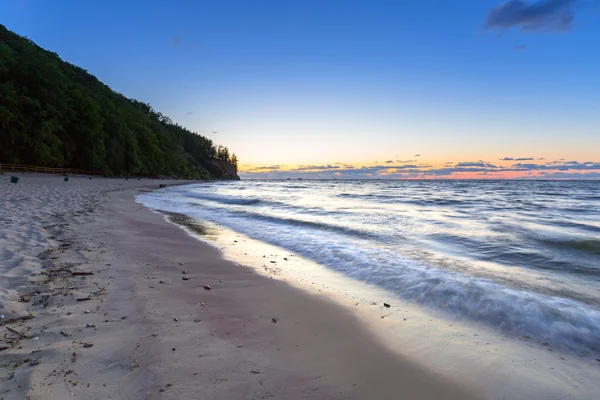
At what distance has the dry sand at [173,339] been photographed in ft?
7.05

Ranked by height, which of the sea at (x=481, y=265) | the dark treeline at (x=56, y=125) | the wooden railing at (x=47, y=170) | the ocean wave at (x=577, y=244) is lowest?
the ocean wave at (x=577, y=244)

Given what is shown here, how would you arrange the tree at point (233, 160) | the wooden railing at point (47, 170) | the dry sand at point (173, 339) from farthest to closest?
the tree at point (233, 160), the wooden railing at point (47, 170), the dry sand at point (173, 339)

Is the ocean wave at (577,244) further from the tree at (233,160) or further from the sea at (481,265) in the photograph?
the tree at (233,160)

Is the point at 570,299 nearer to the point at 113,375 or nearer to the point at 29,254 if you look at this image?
the point at 113,375

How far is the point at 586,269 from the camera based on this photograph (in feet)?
20.7

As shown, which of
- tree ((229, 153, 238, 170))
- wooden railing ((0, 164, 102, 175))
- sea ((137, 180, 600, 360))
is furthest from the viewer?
tree ((229, 153, 238, 170))

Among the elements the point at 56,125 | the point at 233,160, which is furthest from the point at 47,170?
the point at 233,160

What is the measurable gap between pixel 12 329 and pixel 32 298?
77cm

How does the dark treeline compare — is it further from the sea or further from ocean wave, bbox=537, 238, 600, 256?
ocean wave, bbox=537, 238, 600, 256

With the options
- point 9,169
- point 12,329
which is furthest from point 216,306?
point 9,169

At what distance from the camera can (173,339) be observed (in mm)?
2773

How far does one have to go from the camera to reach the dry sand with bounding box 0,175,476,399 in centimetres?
215

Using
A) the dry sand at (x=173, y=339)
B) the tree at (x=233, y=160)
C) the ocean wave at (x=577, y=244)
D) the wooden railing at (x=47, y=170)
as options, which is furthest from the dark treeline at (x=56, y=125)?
the tree at (x=233, y=160)

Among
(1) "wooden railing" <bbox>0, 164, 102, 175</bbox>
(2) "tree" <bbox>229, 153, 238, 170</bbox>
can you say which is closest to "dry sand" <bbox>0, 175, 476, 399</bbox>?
(1) "wooden railing" <bbox>0, 164, 102, 175</bbox>
